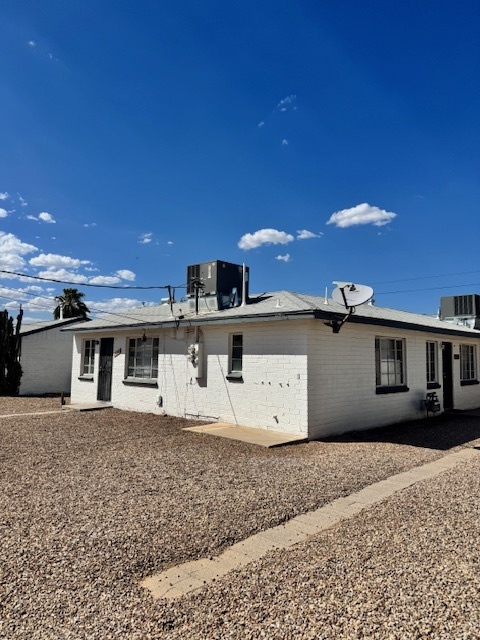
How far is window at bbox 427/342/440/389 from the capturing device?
1300 centimetres

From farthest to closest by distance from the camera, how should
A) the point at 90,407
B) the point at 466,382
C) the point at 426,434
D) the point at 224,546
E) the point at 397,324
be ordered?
the point at 466,382
the point at 90,407
the point at 397,324
the point at 426,434
the point at 224,546

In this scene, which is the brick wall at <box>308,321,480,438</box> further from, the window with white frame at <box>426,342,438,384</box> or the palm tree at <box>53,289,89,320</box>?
the palm tree at <box>53,289,89,320</box>

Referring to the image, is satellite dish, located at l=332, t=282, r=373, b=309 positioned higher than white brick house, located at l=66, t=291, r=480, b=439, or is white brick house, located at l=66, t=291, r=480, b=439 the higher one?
satellite dish, located at l=332, t=282, r=373, b=309

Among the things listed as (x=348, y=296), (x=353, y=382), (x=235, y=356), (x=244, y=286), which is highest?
(x=244, y=286)

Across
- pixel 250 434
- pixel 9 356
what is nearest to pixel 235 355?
pixel 250 434

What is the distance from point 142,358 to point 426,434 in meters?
8.13

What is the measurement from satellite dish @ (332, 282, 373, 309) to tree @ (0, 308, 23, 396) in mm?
15431

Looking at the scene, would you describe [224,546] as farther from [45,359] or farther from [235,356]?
[45,359]

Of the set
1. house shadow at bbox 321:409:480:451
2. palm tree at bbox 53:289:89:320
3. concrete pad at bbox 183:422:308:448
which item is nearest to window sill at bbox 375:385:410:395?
house shadow at bbox 321:409:480:451

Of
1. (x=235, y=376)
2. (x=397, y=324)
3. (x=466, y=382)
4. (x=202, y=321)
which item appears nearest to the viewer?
(x=235, y=376)

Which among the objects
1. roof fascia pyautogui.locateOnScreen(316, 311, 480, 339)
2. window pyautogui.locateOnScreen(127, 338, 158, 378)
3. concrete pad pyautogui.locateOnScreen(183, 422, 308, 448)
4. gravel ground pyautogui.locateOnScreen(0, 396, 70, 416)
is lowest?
gravel ground pyautogui.locateOnScreen(0, 396, 70, 416)

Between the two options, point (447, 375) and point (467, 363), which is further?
point (467, 363)

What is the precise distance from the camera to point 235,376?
10117 millimetres

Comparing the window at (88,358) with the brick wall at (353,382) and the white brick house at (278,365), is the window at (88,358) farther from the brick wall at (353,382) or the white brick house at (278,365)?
the brick wall at (353,382)
